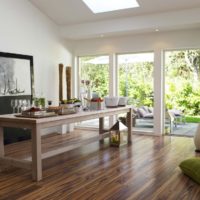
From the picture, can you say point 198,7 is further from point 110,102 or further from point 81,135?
point 81,135

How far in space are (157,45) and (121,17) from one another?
108 centimetres

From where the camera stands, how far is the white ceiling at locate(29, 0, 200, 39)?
19.2ft

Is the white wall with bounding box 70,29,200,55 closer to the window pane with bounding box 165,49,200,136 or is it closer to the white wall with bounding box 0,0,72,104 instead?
the window pane with bounding box 165,49,200,136

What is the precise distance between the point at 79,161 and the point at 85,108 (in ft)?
2.93

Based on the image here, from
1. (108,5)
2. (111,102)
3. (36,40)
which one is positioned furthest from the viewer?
(36,40)

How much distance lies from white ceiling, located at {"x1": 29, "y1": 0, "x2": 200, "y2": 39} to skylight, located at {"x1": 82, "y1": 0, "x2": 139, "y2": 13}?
3.6 inches

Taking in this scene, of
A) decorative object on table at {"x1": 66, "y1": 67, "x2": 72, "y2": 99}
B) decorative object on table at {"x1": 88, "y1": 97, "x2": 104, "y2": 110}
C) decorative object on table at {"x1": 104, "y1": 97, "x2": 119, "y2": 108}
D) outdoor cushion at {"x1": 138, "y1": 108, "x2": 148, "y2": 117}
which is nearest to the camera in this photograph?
decorative object on table at {"x1": 88, "y1": 97, "x2": 104, "y2": 110}

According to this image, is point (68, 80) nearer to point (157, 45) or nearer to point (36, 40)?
point (36, 40)

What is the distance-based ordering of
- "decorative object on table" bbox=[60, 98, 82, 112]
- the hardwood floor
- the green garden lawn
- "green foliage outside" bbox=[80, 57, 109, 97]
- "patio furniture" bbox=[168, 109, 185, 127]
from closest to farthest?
the hardwood floor → "decorative object on table" bbox=[60, 98, 82, 112] → the green garden lawn → "patio furniture" bbox=[168, 109, 185, 127] → "green foliage outside" bbox=[80, 57, 109, 97]

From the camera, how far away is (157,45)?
270 inches

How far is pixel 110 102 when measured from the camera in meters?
5.64

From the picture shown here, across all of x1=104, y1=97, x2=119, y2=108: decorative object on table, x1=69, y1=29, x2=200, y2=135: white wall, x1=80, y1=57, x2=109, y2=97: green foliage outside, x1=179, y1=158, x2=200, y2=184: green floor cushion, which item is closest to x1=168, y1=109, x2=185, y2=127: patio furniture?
x1=69, y1=29, x2=200, y2=135: white wall

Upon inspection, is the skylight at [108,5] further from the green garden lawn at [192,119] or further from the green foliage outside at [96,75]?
the green garden lawn at [192,119]

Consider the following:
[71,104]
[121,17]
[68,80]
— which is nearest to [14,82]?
[68,80]
